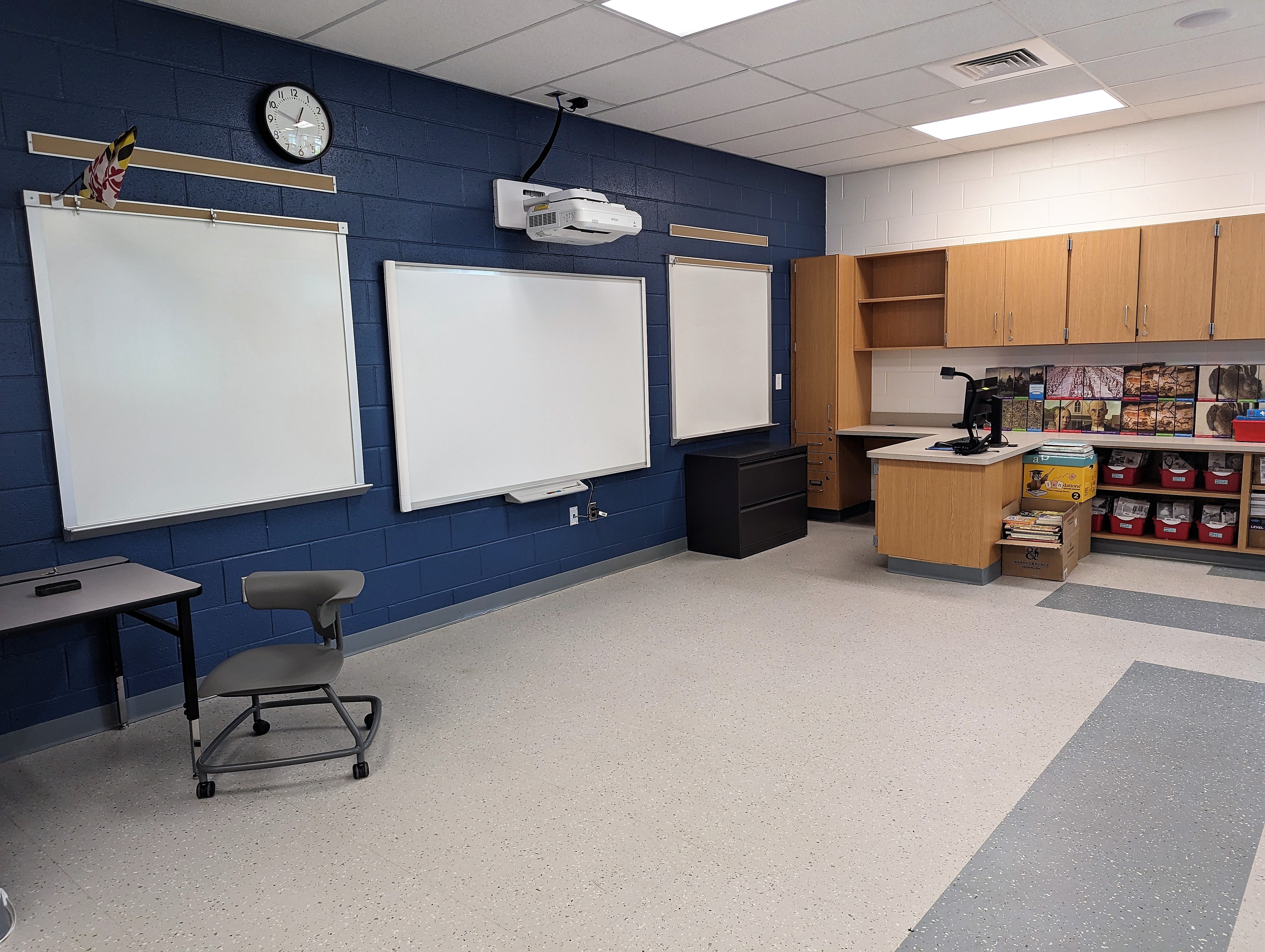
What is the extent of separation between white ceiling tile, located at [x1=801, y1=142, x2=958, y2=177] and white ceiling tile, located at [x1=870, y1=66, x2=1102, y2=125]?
768mm

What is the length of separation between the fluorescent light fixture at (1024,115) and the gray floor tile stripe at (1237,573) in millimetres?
2902

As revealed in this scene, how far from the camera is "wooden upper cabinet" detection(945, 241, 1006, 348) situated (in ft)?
19.6

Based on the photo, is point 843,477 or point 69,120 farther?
point 843,477

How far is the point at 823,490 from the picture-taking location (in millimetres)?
6852

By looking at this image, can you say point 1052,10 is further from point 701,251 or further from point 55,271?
point 55,271

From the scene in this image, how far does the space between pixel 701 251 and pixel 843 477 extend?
87.6 inches

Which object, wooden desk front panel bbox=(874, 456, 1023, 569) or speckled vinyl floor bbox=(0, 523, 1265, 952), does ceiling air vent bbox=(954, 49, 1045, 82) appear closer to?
wooden desk front panel bbox=(874, 456, 1023, 569)

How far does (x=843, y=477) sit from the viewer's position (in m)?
6.84

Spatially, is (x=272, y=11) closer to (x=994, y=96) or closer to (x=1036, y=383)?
(x=994, y=96)

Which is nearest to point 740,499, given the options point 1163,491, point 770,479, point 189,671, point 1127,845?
point 770,479

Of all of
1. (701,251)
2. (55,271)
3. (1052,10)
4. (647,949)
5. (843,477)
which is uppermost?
(1052,10)

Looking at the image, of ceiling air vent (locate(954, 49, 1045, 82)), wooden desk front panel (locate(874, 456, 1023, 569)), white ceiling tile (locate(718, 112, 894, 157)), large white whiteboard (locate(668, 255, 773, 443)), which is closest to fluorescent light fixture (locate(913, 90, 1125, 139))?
white ceiling tile (locate(718, 112, 894, 157))

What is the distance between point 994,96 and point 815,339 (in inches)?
89.4

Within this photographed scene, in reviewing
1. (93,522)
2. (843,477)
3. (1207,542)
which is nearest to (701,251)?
(843,477)
